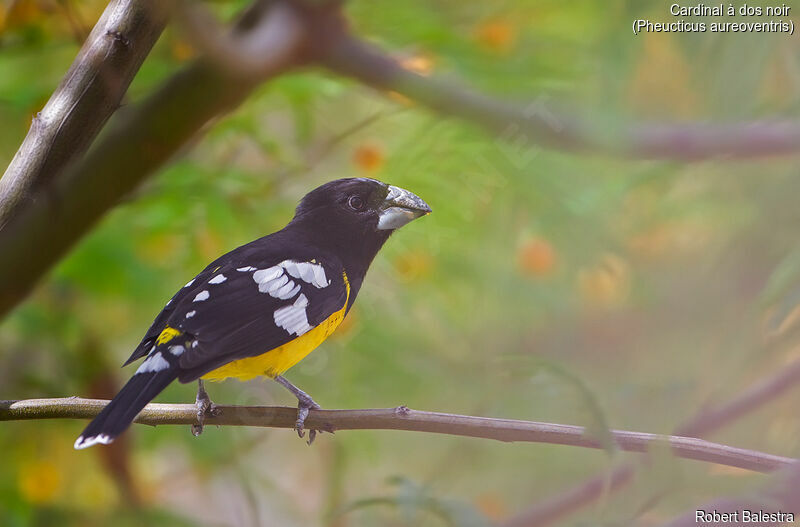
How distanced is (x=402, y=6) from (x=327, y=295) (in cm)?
105

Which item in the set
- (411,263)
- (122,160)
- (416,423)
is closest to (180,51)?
(122,160)

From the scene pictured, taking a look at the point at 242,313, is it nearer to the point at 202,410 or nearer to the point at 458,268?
the point at 202,410

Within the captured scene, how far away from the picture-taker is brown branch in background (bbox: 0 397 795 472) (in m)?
0.82

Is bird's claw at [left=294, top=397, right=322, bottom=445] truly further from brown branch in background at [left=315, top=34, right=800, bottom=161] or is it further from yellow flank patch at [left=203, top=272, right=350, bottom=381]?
brown branch in background at [left=315, top=34, right=800, bottom=161]

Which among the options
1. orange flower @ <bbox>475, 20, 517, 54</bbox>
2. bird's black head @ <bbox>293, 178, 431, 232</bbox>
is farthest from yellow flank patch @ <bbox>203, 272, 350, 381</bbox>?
orange flower @ <bbox>475, 20, 517, 54</bbox>

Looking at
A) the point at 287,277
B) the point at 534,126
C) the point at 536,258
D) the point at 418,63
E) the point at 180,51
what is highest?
the point at 180,51

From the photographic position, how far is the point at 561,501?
1379 mm

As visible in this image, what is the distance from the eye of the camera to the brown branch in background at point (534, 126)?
1370 millimetres

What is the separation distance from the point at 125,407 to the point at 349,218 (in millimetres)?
511

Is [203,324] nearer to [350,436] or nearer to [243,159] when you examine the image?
[350,436]

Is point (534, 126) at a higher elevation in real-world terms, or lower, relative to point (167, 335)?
higher

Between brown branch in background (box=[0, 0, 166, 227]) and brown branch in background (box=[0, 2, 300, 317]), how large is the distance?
0.7 inches

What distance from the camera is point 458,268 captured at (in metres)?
1.86

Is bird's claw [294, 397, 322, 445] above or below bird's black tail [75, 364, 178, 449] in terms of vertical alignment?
below
